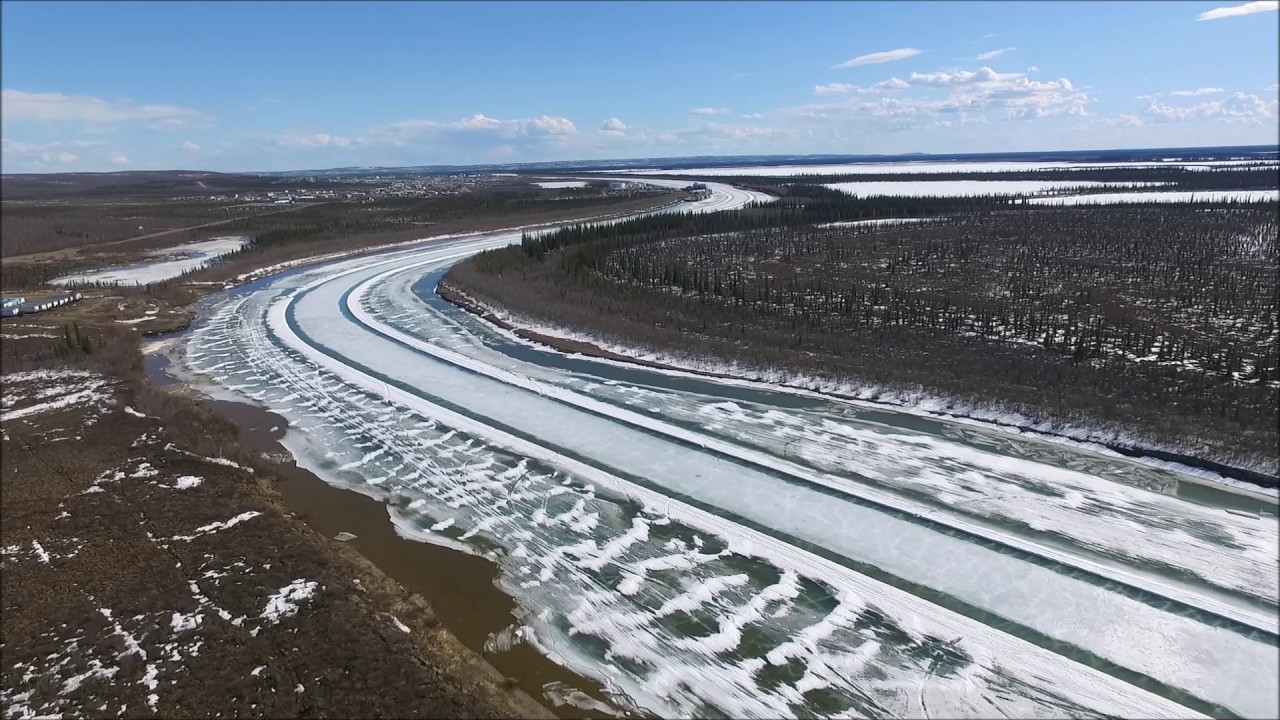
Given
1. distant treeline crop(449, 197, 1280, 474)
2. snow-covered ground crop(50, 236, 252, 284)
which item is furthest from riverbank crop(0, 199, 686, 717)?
snow-covered ground crop(50, 236, 252, 284)

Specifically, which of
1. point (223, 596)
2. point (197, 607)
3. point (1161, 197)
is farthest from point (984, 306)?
point (1161, 197)

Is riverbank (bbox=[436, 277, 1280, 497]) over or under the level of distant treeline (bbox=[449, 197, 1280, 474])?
under

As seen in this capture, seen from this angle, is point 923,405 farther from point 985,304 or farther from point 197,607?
point 197,607

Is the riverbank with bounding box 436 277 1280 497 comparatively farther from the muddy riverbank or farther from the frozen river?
the muddy riverbank

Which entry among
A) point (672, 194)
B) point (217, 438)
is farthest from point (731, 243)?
point (672, 194)

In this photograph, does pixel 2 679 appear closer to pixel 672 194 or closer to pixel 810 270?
pixel 810 270
